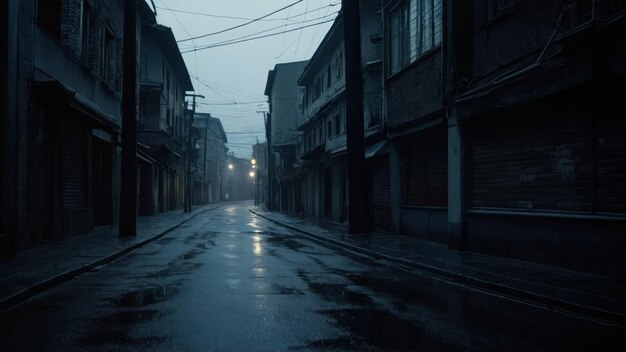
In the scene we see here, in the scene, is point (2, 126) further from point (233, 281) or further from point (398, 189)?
point (398, 189)

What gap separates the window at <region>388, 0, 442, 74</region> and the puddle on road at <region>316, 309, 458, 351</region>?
10756 mm

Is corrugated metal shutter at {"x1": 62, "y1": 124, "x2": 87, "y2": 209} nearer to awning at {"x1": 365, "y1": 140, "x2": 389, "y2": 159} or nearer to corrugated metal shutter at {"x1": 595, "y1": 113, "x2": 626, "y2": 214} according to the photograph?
awning at {"x1": 365, "y1": 140, "x2": 389, "y2": 159}

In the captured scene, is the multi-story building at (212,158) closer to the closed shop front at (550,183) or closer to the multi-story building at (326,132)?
the multi-story building at (326,132)

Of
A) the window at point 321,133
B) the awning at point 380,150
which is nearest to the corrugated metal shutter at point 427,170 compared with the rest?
the awning at point 380,150

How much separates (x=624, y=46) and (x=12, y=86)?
465 inches

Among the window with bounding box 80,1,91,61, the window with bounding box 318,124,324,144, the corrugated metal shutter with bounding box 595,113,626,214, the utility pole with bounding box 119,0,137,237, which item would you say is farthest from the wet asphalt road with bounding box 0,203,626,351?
the window with bounding box 318,124,324,144

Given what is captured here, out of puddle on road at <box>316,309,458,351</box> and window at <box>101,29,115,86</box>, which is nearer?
puddle on road at <box>316,309,458,351</box>

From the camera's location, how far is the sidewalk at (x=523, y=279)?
648 centimetres

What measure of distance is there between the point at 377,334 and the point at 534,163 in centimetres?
702

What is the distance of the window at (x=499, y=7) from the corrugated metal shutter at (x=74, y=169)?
12.3 m

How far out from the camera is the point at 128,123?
16.5 metres

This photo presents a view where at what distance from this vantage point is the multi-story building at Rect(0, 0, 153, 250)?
1118 cm

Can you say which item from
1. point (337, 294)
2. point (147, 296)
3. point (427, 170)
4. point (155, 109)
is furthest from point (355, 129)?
point (155, 109)

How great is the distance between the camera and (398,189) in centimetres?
1762
